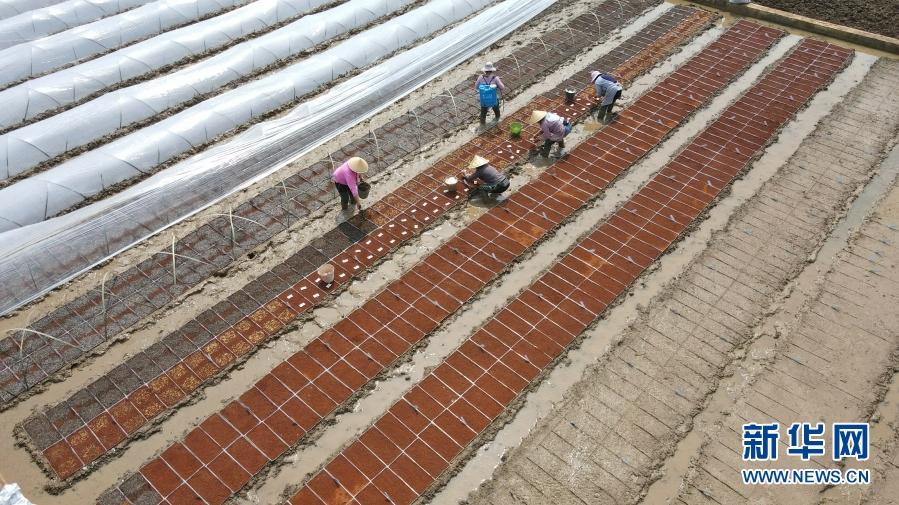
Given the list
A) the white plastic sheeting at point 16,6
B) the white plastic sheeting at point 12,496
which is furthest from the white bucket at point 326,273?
the white plastic sheeting at point 16,6

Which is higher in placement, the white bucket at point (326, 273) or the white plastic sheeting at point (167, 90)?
the white plastic sheeting at point (167, 90)

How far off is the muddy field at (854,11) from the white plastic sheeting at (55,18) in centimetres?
1730

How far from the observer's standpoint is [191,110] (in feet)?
35.0

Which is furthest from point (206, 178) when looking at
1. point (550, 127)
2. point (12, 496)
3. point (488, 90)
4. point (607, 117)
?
point (607, 117)

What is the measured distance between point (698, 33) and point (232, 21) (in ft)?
37.3

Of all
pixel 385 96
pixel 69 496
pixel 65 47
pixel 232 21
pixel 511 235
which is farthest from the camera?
pixel 232 21

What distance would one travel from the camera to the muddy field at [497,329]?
6.10m

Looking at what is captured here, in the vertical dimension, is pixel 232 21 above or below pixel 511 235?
above

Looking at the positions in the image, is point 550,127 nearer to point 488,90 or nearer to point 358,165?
point 488,90

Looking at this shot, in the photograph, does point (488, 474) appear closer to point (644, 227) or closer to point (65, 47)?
point (644, 227)

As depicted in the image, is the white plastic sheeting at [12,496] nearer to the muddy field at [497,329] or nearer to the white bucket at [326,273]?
the muddy field at [497,329]

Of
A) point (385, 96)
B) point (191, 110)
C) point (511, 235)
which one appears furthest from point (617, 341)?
point (191, 110)

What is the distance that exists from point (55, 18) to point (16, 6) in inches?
74.7

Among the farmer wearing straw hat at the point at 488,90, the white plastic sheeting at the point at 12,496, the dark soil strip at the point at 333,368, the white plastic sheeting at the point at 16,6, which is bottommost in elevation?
the dark soil strip at the point at 333,368
